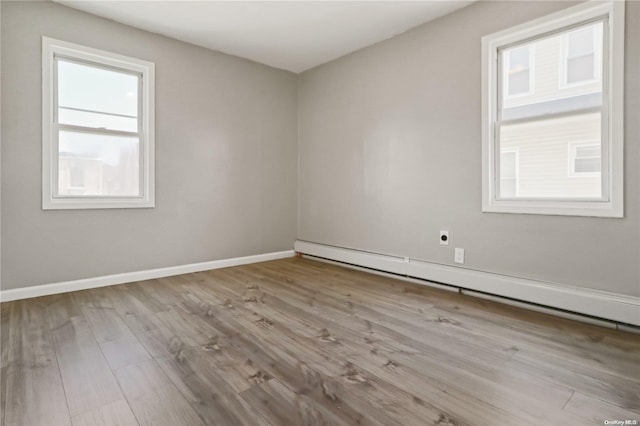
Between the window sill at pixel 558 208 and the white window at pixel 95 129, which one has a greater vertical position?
the white window at pixel 95 129

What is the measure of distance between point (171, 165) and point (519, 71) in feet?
11.8

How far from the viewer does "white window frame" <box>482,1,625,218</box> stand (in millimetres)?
2295

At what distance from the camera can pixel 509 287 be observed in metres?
2.80

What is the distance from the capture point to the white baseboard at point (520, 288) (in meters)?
2.30

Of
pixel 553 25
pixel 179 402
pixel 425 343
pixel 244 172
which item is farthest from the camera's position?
pixel 244 172

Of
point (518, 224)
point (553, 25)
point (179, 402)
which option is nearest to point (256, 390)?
point (179, 402)

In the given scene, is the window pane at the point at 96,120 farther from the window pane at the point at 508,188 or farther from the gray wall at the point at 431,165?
the window pane at the point at 508,188

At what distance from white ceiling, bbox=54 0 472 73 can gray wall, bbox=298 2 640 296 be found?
246 millimetres

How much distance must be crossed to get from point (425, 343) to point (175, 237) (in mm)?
2977

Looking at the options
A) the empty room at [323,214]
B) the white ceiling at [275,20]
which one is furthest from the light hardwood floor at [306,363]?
the white ceiling at [275,20]

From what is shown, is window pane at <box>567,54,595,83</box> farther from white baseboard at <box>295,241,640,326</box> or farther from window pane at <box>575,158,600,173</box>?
white baseboard at <box>295,241,640,326</box>

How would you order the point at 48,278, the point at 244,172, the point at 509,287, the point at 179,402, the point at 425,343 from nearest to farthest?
1. the point at 179,402
2. the point at 425,343
3. the point at 509,287
4. the point at 48,278
5. the point at 244,172

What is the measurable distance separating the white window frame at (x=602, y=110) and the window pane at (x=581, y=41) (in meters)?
0.07

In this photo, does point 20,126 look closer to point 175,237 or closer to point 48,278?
point 48,278
